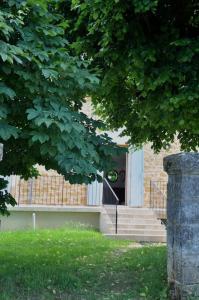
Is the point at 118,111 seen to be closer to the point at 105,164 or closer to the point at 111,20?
the point at 111,20

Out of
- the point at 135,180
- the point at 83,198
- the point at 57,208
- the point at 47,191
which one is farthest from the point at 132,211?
the point at 47,191

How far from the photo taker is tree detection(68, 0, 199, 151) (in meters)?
5.96

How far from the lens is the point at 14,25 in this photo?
14.0 ft

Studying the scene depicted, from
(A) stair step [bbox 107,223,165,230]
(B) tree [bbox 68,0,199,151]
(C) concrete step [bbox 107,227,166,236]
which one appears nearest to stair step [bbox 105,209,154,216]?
(A) stair step [bbox 107,223,165,230]

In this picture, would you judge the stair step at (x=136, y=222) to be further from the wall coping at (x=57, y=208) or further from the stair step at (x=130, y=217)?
the wall coping at (x=57, y=208)

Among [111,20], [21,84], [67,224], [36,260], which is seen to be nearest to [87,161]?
[21,84]

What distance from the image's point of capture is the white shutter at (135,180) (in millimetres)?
14070

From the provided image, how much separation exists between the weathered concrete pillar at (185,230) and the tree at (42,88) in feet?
3.15

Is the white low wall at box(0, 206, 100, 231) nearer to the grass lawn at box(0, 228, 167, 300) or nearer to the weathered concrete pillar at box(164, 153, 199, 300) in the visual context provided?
the grass lawn at box(0, 228, 167, 300)

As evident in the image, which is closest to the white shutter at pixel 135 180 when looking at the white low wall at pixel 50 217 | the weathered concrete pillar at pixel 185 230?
the white low wall at pixel 50 217

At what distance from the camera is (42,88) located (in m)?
4.27

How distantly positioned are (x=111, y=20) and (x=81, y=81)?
2205 mm

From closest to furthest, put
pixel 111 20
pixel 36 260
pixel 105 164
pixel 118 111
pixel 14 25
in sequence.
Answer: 1. pixel 14 25
2. pixel 105 164
3. pixel 111 20
4. pixel 36 260
5. pixel 118 111

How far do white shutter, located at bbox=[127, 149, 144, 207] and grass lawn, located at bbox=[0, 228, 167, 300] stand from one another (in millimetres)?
5160
